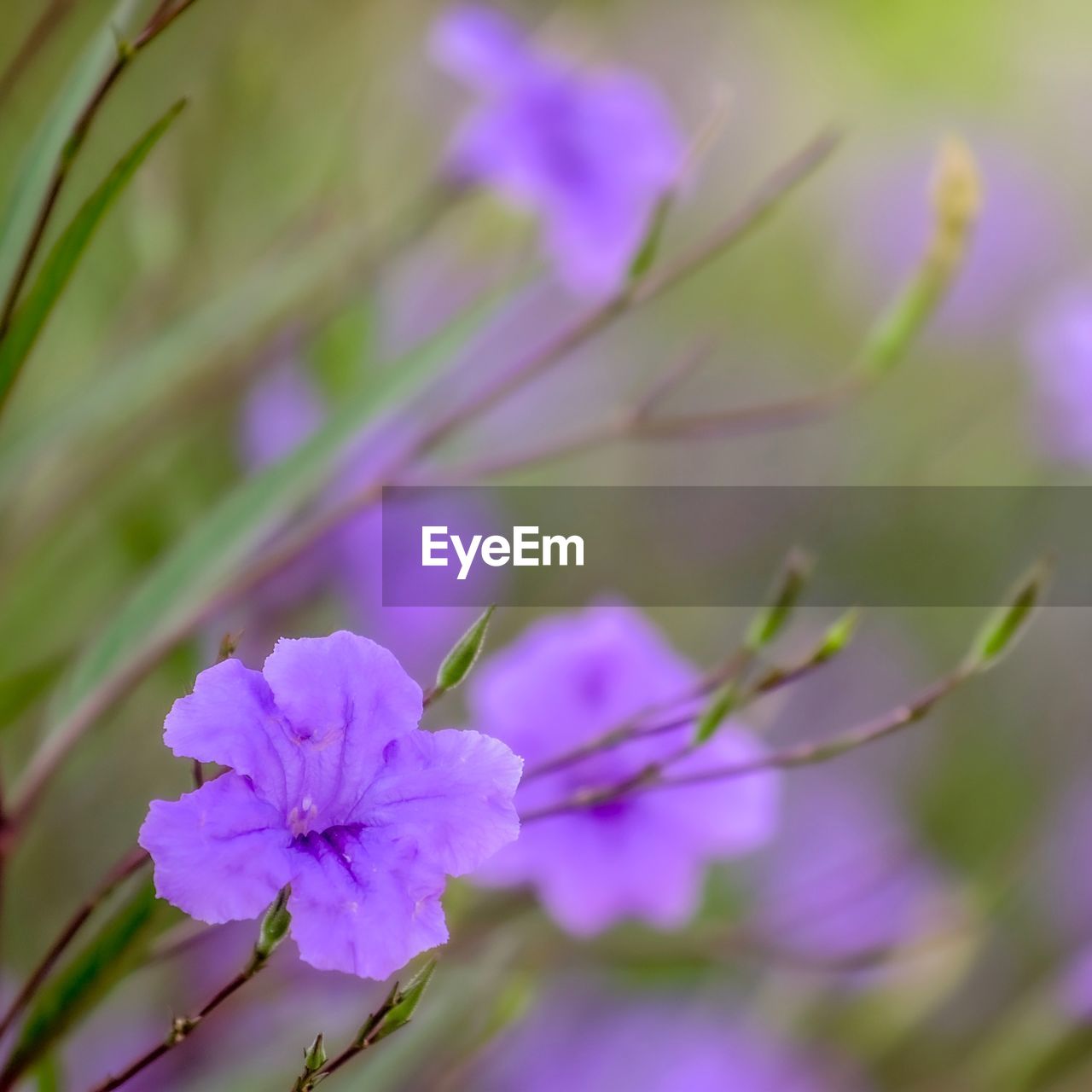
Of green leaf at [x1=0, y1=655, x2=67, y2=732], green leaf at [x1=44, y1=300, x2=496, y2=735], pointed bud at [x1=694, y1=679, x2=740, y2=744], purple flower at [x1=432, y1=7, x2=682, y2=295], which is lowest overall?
pointed bud at [x1=694, y1=679, x2=740, y2=744]

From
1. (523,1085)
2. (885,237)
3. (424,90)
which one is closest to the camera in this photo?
(523,1085)

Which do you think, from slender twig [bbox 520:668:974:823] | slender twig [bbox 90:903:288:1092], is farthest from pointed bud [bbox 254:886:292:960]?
slender twig [bbox 520:668:974:823]

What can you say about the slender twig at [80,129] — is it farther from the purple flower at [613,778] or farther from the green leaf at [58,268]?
the purple flower at [613,778]

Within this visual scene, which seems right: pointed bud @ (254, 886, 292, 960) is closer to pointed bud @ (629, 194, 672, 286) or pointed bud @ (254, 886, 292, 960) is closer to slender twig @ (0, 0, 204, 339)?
slender twig @ (0, 0, 204, 339)

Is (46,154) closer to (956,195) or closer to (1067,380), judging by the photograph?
(956,195)

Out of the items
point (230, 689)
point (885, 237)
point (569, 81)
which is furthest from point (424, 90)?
point (230, 689)

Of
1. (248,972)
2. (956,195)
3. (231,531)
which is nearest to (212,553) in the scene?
(231,531)

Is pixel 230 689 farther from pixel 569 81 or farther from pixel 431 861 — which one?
pixel 569 81
